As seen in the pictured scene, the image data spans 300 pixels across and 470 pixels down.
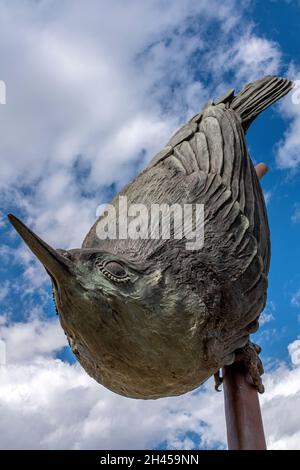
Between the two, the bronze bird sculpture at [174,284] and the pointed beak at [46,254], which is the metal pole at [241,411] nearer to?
the bronze bird sculpture at [174,284]

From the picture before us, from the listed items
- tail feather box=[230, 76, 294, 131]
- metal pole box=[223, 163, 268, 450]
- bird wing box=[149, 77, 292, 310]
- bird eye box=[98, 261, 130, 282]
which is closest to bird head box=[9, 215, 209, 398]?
bird eye box=[98, 261, 130, 282]

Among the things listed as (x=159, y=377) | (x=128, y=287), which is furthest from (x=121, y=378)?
Result: (x=128, y=287)

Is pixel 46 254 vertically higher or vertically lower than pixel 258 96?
lower

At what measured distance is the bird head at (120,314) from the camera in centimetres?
157

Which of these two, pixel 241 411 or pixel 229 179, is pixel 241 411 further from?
pixel 229 179

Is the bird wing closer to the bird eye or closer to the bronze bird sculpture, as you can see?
the bronze bird sculpture

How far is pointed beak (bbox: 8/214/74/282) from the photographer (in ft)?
4.77

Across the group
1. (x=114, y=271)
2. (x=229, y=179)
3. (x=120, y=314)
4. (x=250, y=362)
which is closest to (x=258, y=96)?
(x=229, y=179)

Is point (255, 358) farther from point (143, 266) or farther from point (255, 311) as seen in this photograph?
point (143, 266)

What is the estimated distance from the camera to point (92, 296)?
1.57m

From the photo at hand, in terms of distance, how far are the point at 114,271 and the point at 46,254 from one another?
0.80 feet

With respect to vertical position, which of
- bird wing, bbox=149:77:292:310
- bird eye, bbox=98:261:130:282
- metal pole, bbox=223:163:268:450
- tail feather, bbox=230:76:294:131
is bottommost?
metal pole, bbox=223:163:268:450

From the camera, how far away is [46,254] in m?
1.50
